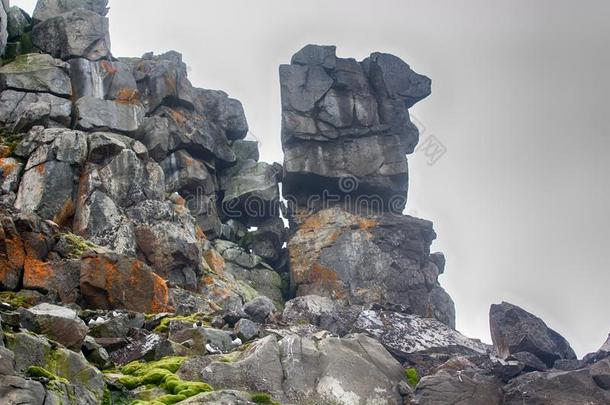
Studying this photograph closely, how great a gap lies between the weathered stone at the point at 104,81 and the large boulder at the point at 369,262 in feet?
69.7

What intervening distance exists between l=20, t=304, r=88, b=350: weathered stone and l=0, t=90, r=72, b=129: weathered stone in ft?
112

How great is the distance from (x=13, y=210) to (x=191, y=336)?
14.6 metres

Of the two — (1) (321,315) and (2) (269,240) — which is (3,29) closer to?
(2) (269,240)

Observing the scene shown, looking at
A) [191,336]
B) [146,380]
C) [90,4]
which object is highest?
[90,4]

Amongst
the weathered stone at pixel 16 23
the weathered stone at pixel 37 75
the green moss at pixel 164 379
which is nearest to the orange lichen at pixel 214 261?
the weathered stone at pixel 37 75

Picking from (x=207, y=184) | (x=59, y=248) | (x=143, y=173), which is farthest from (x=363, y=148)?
(x=59, y=248)

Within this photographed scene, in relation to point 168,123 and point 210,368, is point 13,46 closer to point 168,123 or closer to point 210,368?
point 168,123

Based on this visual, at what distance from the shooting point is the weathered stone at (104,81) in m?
63.6

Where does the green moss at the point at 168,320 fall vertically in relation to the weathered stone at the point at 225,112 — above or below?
A: below

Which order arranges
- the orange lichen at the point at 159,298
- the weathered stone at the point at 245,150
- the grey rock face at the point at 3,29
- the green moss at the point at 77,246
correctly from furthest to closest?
the weathered stone at the point at 245,150 → the grey rock face at the point at 3,29 → the orange lichen at the point at 159,298 → the green moss at the point at 77,246

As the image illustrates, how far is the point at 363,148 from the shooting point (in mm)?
76375

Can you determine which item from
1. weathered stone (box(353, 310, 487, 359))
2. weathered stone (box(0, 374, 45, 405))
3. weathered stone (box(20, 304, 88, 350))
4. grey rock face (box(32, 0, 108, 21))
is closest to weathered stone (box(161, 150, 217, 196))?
grey rock face (box(32, 0, 108, 21))

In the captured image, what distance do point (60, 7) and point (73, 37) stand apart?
9406mm

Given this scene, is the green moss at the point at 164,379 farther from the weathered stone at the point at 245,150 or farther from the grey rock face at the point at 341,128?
the weathered stone at the point at 245,150
